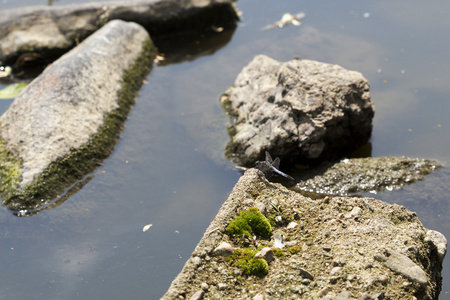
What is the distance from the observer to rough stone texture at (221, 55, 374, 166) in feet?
16.6

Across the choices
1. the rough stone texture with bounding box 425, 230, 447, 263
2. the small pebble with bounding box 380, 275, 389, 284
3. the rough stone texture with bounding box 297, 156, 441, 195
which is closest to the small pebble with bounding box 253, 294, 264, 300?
the small pebble with bounding box 380, 275, 389, 284

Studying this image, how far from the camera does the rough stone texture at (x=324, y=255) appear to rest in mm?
3174

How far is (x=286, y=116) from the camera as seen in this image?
5141mm

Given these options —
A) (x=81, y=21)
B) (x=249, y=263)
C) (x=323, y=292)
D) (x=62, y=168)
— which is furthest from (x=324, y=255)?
(x=81, y=21)

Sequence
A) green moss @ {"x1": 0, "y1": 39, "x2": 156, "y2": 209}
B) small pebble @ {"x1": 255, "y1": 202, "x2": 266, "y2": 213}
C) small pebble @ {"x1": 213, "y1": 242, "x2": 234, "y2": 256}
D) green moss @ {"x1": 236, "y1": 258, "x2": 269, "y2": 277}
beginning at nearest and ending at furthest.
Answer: green moss @ {"x1": 236, "y1": 258, "x2": 269, "y2": 277} < small pebble @ {"x1": 213, "y1": 242, "x2": 234, "y2": 256} < small pebble @ {"x1": 255, "y1": 202, "x2": 266, "y2": 213} < green moss @ {"x1": 0, "y1": 39, "x2": 156, "y2": 209}

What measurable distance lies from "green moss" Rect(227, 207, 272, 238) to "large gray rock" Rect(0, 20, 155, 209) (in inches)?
93.6

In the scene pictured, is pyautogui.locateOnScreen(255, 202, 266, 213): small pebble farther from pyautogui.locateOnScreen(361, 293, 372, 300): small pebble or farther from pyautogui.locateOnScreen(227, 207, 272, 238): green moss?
pyautogui.locateOnScreen(361, 293, 372, 300): small pebble

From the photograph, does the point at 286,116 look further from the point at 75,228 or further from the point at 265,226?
the point at 75,228

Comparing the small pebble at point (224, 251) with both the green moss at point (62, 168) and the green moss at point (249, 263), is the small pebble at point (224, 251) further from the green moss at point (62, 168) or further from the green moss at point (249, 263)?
the green moss at point (62, 168)

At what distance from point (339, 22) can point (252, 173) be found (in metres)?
4.44

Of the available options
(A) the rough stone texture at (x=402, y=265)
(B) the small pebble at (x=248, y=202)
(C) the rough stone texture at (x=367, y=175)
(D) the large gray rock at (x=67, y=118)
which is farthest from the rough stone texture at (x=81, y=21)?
(A) the rough stone texture at (x=402, y=265)

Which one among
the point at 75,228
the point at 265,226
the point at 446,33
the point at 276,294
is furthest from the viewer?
the point at 446,33

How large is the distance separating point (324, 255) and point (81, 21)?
19.5 feet

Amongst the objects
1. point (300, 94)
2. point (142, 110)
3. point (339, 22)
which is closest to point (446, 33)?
point (339, 22)
